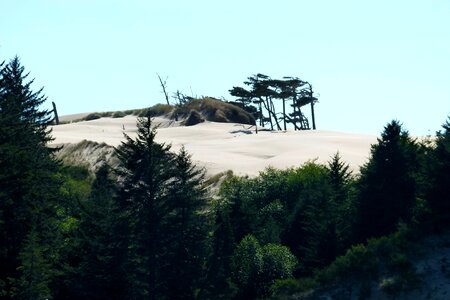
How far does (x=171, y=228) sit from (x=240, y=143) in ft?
201

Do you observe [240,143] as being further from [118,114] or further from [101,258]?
[101,258]

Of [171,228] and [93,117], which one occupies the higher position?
[93,117]

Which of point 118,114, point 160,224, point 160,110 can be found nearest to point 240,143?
point 160,110

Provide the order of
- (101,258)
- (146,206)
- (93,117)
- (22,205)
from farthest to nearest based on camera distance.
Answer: (93,117)
(22,205)
(146,206)
(101,258)

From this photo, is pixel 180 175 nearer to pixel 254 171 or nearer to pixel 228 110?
pixel 254 171

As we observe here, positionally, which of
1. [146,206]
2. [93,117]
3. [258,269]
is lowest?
[258,269]

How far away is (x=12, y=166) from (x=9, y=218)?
253cm

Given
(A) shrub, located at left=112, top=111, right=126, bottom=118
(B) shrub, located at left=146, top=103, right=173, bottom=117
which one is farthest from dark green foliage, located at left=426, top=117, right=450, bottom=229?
(A) shrub, located at left=112, top=111, right=126, bottom=118

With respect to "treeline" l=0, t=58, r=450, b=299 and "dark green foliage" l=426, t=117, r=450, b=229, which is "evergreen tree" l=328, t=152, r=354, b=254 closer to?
"treeline" l=0, t=58, r=450, b=299

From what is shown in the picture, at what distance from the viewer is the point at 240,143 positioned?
105562mm

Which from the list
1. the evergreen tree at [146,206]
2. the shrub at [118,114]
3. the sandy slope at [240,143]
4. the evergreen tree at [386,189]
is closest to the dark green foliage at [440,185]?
the evergreen tree at [386,189]

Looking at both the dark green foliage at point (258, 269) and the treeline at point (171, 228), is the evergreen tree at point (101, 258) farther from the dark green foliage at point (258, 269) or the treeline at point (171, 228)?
the dark green foliage at point (258, 269)

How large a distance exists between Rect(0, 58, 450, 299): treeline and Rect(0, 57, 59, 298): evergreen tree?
7cm

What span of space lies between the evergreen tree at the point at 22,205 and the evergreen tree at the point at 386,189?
597 inches
